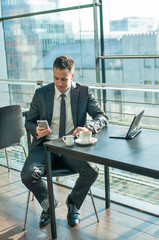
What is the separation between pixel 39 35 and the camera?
561cm

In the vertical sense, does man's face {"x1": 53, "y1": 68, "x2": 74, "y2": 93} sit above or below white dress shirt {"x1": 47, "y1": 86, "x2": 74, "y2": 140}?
above

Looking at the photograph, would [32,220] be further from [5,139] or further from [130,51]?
[130,51]

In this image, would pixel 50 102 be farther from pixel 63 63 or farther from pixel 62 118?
pixel 63 63

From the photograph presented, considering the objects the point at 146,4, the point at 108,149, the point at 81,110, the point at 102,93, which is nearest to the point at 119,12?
the point at 146,4

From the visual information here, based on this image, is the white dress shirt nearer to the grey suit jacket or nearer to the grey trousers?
the grey suit jacket

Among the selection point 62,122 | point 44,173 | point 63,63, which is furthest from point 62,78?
point 44,173

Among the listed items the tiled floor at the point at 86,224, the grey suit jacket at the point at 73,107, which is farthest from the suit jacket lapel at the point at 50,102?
the tiled floor at the point at 86,224

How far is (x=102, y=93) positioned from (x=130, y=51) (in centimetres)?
66

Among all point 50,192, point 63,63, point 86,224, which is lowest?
point 86,224

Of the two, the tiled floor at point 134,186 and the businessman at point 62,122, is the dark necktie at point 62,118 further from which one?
the tiled floor at point 134,186

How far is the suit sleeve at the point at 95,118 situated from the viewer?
2238 mm

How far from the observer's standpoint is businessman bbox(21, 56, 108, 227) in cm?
230

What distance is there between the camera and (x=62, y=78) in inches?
93.7

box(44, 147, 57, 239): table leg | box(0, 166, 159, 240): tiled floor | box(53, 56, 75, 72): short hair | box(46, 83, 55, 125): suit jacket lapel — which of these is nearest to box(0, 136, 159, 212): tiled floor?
box(0, 166, 159, 240): tiled floor
